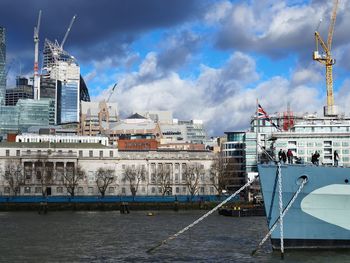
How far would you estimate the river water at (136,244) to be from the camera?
44.3 metres

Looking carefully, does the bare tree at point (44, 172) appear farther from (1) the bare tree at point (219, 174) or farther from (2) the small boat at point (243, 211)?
(2) the small boat at point (243, 211)

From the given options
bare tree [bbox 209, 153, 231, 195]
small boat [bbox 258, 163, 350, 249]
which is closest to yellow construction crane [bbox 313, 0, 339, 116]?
bare tree [bbox 209, 153, 231, 195]

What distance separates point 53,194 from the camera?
158 meters

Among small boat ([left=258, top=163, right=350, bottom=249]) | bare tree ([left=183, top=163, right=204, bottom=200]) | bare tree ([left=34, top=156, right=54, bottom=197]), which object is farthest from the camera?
bare tree ([left=183, top=163, right=204, bottom=200])

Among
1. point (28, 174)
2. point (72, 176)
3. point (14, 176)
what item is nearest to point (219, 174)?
point (72, 176)

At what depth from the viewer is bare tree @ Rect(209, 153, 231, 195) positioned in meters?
158

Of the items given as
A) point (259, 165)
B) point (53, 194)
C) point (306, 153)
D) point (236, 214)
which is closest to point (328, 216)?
point (259, 165)

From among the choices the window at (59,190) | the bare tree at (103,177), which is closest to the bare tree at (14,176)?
the window at (59,190)

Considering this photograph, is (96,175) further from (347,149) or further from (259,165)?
(259,165)

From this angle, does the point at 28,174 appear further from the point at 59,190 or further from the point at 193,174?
the point at 193,174

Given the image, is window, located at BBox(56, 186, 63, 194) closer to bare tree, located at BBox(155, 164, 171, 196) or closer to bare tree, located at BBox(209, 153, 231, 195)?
bare tree, located at BBox(155, 164, 171, 196)

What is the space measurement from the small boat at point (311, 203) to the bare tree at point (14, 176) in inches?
4498

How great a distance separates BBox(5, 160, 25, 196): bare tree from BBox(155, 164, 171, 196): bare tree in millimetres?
33665

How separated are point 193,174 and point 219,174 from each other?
6472 mm
